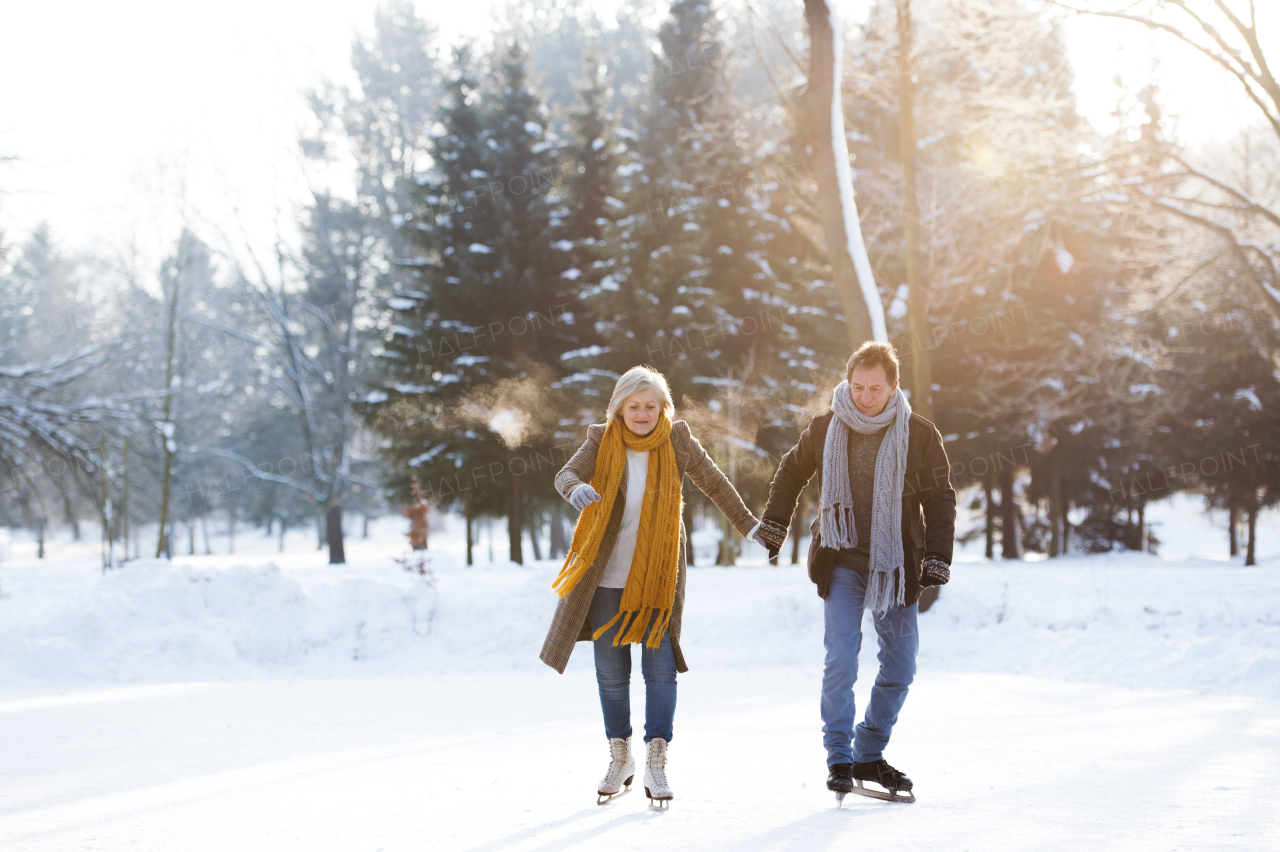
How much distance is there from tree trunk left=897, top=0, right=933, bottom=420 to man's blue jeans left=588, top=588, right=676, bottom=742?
8841mm

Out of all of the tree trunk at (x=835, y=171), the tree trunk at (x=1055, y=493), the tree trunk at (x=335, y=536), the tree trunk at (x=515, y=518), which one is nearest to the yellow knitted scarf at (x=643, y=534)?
the tree trunk at (x=835, y=171)

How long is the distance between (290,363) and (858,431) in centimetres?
2544

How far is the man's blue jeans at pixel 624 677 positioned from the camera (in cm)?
453

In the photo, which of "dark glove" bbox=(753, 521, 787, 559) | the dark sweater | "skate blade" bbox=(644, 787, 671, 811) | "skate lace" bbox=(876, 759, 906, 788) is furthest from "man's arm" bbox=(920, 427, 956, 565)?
"skate blade" bbox=(644, 787, 671, 811)

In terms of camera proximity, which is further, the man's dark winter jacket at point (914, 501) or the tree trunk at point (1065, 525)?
the tree trunk at point (1065, 525)

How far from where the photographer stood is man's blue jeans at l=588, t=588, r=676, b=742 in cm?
453

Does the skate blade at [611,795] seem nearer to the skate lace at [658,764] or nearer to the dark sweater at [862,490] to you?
the skate lace at [658,764]

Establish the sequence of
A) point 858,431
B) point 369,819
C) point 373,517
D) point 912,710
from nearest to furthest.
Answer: point 369,819
point 858,431
point 912,710
point 373,517

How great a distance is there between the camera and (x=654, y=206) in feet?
76.7

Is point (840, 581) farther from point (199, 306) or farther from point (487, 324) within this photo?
point (199, 306)

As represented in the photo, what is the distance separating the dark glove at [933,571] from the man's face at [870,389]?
70 cm

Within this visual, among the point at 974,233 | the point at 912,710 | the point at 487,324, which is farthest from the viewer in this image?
the point at 487,324

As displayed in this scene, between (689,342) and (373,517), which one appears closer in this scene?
(689,342)

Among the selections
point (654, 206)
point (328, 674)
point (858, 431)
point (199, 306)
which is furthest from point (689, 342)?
point (199, 306)
